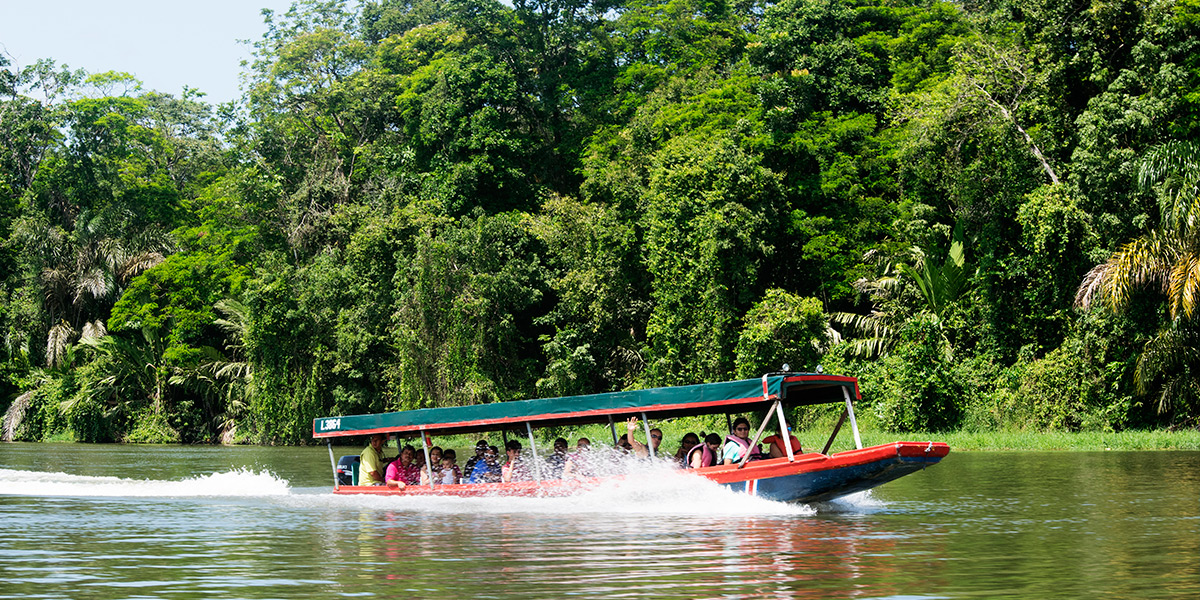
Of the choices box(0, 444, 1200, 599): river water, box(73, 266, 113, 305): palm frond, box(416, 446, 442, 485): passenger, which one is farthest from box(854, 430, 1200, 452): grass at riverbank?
box(73, 266, 113, 305): palm frond

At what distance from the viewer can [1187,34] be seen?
32.3 m

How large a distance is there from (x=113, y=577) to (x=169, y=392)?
1677 inches

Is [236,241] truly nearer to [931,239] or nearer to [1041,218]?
[931,239]

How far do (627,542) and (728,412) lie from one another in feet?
18.7

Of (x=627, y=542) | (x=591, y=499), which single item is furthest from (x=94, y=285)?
(x=627, y=542)

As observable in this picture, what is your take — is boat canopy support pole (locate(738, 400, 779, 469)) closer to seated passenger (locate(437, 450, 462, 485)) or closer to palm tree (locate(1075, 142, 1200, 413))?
seated passenger (locate(437, 450, 462, 485))

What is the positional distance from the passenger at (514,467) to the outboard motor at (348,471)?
3.27 meters

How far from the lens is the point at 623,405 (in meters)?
16.7

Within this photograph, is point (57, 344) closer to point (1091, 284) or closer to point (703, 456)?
point (1091, 284)

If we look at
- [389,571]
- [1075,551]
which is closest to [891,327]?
[1075,551]

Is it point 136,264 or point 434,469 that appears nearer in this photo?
point 434,469

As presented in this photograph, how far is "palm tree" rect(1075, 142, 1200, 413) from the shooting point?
27.7m

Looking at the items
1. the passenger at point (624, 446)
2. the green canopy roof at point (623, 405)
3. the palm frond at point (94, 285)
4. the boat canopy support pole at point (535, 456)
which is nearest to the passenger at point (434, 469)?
the green canopy roof at point (623, 405)

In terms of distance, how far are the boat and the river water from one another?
292 mm
